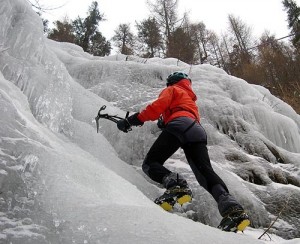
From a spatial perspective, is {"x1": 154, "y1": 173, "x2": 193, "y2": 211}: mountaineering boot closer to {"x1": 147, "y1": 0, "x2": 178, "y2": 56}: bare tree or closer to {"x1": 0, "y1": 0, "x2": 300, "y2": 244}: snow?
{"x1": 0, "y1": 0, "x2": 300, "y2": 244}: snow

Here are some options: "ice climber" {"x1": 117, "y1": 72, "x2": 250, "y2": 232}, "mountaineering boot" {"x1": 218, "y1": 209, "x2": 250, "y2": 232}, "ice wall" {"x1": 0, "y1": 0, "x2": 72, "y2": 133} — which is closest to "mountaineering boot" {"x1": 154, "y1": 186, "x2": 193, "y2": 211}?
"ice climber" {"x1": 117, "y1": 72, "x2": 250, "y2": 232}

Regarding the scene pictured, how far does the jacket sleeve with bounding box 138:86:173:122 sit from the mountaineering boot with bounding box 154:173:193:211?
59 centimetres

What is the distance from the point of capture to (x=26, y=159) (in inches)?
83.5

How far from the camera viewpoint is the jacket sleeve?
3.22 m

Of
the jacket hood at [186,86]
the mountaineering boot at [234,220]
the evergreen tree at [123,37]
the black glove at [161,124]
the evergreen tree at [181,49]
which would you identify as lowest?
the mountaineering boot at [234,220]

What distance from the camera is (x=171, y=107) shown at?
3.29 meters

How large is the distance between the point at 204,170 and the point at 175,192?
301mm

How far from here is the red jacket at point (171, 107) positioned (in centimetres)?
322

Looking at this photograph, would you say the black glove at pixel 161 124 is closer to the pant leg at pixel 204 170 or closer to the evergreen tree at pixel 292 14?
the pant leg at pixel 204 170

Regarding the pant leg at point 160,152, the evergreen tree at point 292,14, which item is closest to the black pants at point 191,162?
the pant leg at point 160,152

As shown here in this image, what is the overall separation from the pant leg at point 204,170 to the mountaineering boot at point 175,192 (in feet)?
0.52

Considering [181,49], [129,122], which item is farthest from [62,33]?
[129,122]

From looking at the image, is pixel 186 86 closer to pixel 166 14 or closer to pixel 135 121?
pixel 135 121

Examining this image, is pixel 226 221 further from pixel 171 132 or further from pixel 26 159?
pixel 26 159
